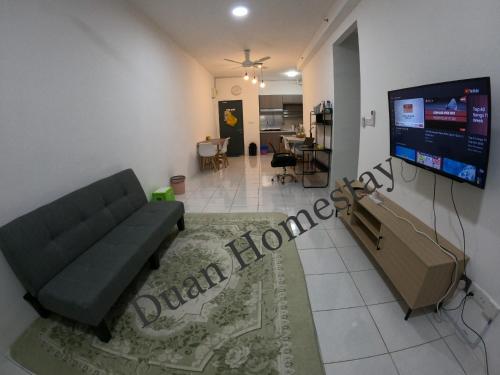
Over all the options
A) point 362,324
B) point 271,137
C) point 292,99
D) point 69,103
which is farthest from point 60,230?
point 292,99

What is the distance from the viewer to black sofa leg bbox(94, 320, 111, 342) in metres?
1.55

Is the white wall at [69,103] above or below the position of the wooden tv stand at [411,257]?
above

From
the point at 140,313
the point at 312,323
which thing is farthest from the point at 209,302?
the point at 312,323

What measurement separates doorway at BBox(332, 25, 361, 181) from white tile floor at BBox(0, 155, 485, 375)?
5.34 ft

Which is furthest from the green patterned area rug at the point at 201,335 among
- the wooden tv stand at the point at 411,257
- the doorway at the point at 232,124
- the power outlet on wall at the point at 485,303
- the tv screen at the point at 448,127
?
the doorway at the point at 232,124

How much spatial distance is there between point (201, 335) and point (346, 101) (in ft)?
13.0

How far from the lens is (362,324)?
1.67 m

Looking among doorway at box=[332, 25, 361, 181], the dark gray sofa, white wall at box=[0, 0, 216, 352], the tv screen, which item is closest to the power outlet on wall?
the tv screen

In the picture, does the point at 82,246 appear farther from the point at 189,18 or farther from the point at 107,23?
the point at 189,18

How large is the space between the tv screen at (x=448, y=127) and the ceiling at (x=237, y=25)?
242 cm

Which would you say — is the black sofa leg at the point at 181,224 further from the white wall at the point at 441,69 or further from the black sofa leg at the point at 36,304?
the white wall at the point at 441,69

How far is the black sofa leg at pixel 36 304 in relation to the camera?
65.7 inches

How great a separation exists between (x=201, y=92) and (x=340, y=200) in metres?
5.30

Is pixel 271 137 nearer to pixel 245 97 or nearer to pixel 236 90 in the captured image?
pixel 245 97
